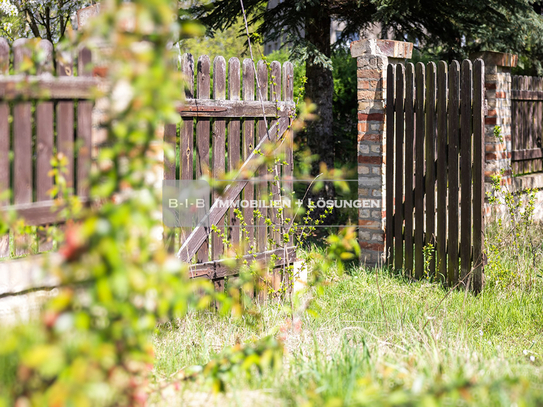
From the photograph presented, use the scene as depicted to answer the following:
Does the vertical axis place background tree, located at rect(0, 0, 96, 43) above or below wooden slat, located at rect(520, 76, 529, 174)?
above

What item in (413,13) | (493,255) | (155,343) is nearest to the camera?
(155,343)

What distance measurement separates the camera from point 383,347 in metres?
3.14

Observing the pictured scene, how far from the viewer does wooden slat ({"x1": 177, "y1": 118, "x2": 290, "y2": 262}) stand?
4.12 m

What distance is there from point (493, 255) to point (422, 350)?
2.03 metres

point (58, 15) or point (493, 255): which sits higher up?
point (58, 15)

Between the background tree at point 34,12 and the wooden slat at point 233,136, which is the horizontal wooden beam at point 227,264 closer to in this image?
the wooden slat at point 233,136

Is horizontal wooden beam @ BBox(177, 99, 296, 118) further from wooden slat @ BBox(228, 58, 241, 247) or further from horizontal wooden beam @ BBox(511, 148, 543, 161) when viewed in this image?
horizontal wooden beam @ BBox(511, 148, 543, 161)

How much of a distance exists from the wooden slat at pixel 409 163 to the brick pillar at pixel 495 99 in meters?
1.89

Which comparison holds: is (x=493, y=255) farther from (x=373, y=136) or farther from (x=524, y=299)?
(x=373, y=136)

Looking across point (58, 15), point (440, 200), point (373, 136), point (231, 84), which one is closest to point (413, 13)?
point (373, 136)

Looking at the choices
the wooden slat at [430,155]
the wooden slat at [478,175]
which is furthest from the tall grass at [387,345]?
the wooden slat at [430,155]

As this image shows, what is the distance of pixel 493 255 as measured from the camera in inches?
185

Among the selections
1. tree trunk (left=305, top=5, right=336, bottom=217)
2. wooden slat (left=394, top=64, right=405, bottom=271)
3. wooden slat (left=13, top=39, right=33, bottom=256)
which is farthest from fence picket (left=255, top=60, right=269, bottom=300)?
tree trunk (left=305, top=5, right=336, bottom=217)

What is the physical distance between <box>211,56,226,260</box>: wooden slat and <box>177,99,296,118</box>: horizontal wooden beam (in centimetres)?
7
